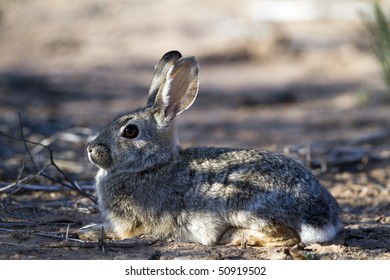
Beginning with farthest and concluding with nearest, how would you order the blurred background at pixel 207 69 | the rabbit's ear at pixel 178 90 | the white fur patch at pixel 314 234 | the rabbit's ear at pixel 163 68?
the blurred background at pixel 207 69 → the rabbit's ear at pixel 163 68 → the rabbit's ear at pixel 178 90 → the white fur patch at pixel 314 234

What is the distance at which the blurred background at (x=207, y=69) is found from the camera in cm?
1002

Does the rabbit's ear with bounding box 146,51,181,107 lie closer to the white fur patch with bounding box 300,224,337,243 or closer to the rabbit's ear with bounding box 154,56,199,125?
the rabbit's ear with bounding box 154,56,199,125

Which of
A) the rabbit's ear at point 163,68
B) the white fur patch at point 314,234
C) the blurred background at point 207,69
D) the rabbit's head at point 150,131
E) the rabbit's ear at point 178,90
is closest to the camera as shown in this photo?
the white fur patch at point 314,234

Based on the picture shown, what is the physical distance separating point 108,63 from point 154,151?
9542 millimetres

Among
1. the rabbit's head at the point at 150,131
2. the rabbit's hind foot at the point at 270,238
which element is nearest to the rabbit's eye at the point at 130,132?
the rabbit's head at the point at 150,131

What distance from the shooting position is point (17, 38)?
16.4 m

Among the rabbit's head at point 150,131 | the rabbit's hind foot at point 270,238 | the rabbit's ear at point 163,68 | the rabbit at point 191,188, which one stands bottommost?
the rabbit's hind foot at point 270,238

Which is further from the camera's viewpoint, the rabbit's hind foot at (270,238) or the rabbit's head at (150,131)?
the rabbit's head at (150,131)

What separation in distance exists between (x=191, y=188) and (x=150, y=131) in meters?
0.56

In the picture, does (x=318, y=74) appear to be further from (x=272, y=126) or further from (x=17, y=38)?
(x=17, y=38)

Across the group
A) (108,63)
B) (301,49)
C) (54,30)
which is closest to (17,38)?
(54,30)

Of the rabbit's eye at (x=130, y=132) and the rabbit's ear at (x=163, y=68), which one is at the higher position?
the rabbit's ear at (x=163, y=68)

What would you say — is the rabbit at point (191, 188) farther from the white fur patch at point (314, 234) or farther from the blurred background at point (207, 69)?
the blurred background at point (207, 69)

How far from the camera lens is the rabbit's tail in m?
5.14
